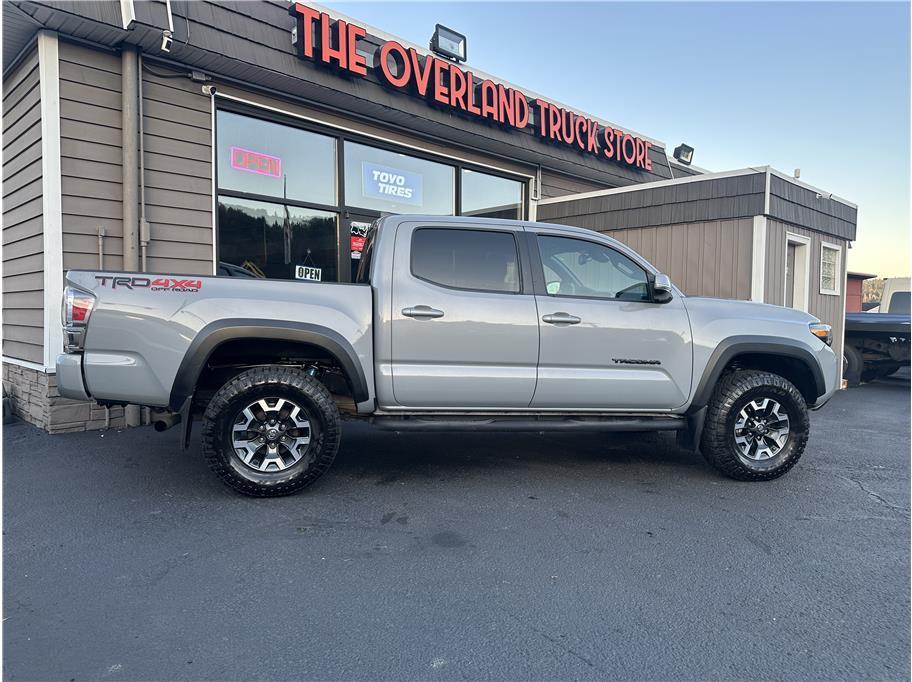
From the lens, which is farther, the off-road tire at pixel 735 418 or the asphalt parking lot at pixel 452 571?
the off-road tire at pixel 735 418

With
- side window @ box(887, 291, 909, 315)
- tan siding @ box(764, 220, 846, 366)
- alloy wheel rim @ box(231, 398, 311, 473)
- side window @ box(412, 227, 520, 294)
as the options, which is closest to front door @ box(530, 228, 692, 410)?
side window @ box(412, 227, 520, 294)

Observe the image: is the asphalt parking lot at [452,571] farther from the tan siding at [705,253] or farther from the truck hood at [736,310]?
the tan siding at [705,253]

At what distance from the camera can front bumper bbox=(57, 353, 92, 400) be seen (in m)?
3.75

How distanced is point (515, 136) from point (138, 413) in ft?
20.9

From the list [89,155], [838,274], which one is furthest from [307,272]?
[838,274]

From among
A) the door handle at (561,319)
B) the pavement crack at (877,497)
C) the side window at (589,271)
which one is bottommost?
the pavement crack at (877,497)

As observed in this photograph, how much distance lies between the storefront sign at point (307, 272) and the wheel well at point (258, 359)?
2999 millimetres

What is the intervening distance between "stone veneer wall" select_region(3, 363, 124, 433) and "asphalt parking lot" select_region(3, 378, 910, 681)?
68 centimetres

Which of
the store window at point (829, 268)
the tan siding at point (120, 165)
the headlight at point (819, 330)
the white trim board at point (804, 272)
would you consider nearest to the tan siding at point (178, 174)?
the tan siding at point (120, 165)

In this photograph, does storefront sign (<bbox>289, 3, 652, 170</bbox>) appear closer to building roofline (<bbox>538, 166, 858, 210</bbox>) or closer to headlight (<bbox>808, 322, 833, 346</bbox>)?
building roofline (<bbox>538, 166, 858, 210</bbox>)

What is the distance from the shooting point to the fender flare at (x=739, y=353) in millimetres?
4527

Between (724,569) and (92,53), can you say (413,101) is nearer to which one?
(92,53)

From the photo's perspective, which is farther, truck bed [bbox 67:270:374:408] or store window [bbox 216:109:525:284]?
store window [bbox 216:109:525:284]

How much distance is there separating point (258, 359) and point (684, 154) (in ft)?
37.3
